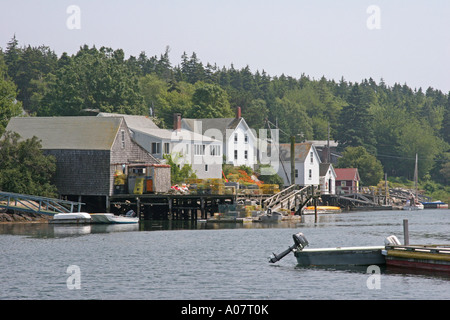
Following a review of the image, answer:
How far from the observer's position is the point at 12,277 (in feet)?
115

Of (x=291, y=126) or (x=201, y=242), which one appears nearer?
(x=201, y=242)

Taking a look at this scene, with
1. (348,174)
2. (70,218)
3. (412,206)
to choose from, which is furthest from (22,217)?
(412,206)

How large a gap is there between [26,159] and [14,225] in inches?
332

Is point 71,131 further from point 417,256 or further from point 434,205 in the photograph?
point 434,205

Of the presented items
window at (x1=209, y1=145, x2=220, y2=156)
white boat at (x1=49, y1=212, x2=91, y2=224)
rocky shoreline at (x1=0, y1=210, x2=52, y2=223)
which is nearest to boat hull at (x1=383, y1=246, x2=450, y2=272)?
white boat at (x1=49, y1=212, x2=91, y2=224)

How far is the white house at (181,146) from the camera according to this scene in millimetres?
84438

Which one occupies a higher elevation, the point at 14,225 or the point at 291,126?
the point at 291,126

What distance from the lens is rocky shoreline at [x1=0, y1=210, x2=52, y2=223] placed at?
223 feet

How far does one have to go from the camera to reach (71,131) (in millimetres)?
75125

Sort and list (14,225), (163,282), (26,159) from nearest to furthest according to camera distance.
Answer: (163,282), (14,225), (26,159)

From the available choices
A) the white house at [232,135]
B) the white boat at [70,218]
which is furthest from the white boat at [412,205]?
the white boat at [70,218]

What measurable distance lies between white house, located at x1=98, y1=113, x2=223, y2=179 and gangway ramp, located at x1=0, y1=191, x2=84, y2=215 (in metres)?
15.5
